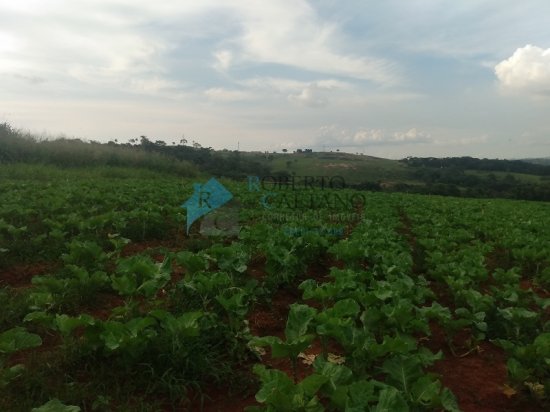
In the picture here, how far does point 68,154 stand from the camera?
29.2 metres

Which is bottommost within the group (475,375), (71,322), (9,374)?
(475,375)

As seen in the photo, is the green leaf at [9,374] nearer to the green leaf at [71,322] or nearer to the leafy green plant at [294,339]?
the green leaf at [71,322]

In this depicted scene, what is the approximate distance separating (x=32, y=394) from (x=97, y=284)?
1856mm

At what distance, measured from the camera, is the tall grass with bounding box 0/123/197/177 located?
90.5ft

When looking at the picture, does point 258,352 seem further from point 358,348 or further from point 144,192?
point 144,192

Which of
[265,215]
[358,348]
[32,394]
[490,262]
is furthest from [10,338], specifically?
[265,215]

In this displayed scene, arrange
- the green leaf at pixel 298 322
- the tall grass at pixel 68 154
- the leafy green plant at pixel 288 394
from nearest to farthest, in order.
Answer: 1. the leafy green plant at pixel 288 394
2. the green leaf at pixel 298 322
3. the tall grass at pixel 68 154

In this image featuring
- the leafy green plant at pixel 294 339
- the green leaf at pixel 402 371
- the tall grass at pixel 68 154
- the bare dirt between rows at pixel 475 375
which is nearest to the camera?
the green leaf at pixel 402 371

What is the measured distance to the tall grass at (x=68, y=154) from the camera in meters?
27.6

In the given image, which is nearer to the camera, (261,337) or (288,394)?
(288,394)

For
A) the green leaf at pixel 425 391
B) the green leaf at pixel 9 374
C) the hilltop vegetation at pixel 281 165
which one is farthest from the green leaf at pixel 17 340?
the hilltop vegetation at pixel 281 165

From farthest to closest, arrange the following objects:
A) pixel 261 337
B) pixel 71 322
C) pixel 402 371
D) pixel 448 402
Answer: pixel 261 337 → pixel 71 322 → pixel 402 371 → pixel 448 402

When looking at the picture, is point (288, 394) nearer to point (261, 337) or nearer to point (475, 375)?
point (261, 337)

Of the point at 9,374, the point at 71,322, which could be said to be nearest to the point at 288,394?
the point at 71,322
